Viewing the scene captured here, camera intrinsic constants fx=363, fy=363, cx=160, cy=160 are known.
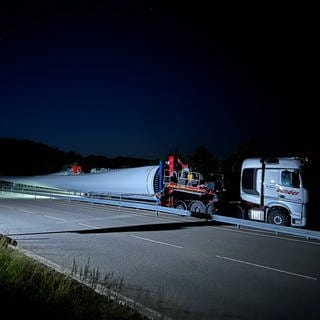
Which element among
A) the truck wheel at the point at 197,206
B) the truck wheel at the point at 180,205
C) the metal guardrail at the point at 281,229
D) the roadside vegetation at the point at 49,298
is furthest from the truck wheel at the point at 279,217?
the roadside vegetation at the point at 49,298

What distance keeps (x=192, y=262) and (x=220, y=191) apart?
10.4 metres

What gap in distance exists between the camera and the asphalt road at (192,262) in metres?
5.84

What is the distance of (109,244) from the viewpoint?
35.6 feet

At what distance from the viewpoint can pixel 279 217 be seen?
1551cm

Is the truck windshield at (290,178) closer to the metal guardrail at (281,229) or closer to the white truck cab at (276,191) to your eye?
the white truck cab at (276,191)

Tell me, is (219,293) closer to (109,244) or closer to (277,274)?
(277,274)

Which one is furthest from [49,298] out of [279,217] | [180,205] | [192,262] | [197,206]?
[180,205]

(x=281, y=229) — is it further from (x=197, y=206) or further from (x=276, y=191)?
(x=197, y=206)

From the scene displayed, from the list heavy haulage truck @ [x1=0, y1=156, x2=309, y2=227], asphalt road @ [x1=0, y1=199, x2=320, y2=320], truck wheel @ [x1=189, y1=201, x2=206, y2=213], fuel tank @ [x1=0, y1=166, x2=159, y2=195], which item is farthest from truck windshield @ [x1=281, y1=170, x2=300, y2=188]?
fuel tank @ [x1=0, y1=166, x2=159, y2=195]

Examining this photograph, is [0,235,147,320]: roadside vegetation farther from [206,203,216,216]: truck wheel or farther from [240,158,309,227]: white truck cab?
[206,203,216,216]: truck wheel

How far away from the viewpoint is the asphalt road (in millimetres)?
5844

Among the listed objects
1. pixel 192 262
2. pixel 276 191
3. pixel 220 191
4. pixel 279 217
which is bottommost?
pixel 192 262

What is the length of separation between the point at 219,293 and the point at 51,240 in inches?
259

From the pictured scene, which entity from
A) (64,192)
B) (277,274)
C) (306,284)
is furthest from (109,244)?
Answer: (64,192)
